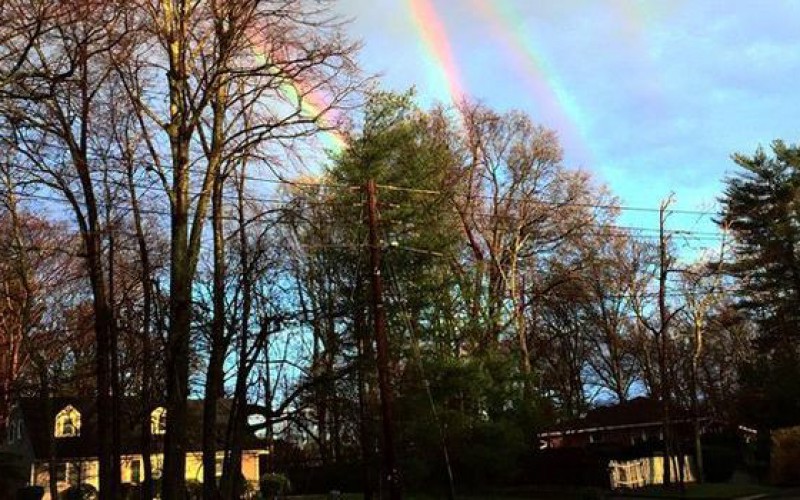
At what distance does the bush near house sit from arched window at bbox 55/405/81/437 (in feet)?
114

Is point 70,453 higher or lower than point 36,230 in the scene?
lower

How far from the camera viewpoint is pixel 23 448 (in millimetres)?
45062

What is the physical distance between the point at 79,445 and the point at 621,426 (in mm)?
31142

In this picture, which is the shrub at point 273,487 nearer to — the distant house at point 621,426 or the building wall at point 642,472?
the building wall at point 642,472

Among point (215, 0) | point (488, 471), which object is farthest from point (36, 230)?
point (488, 471)

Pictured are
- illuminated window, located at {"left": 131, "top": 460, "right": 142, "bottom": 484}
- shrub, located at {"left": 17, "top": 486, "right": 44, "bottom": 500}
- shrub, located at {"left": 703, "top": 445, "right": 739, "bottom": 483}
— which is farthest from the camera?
illuminated window, located at {"left": 131, "top": 460, "right": 142, "bottom": 484}

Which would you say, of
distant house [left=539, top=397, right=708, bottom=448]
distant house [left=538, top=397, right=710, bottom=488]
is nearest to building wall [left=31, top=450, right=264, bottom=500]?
distant house [left=538, top=397, right=710, bottom=488]

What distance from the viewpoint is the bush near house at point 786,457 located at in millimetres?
31781

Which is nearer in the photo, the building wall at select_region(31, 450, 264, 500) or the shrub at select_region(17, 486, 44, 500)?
the shrub at select_region(17, 486, 44, 500)

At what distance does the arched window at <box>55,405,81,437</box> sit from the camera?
4469 centimetres

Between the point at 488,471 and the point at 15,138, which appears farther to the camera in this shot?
the point at 488,471

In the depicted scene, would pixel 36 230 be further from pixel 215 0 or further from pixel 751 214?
pixel 751 214

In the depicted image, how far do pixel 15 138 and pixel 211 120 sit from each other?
9.50m

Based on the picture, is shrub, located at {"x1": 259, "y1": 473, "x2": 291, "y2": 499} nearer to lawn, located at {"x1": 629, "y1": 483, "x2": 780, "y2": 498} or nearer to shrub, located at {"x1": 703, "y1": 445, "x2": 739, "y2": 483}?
lawn, located at {"x1": 629, "y1": 483, "x2": 780, "y2": 498}
